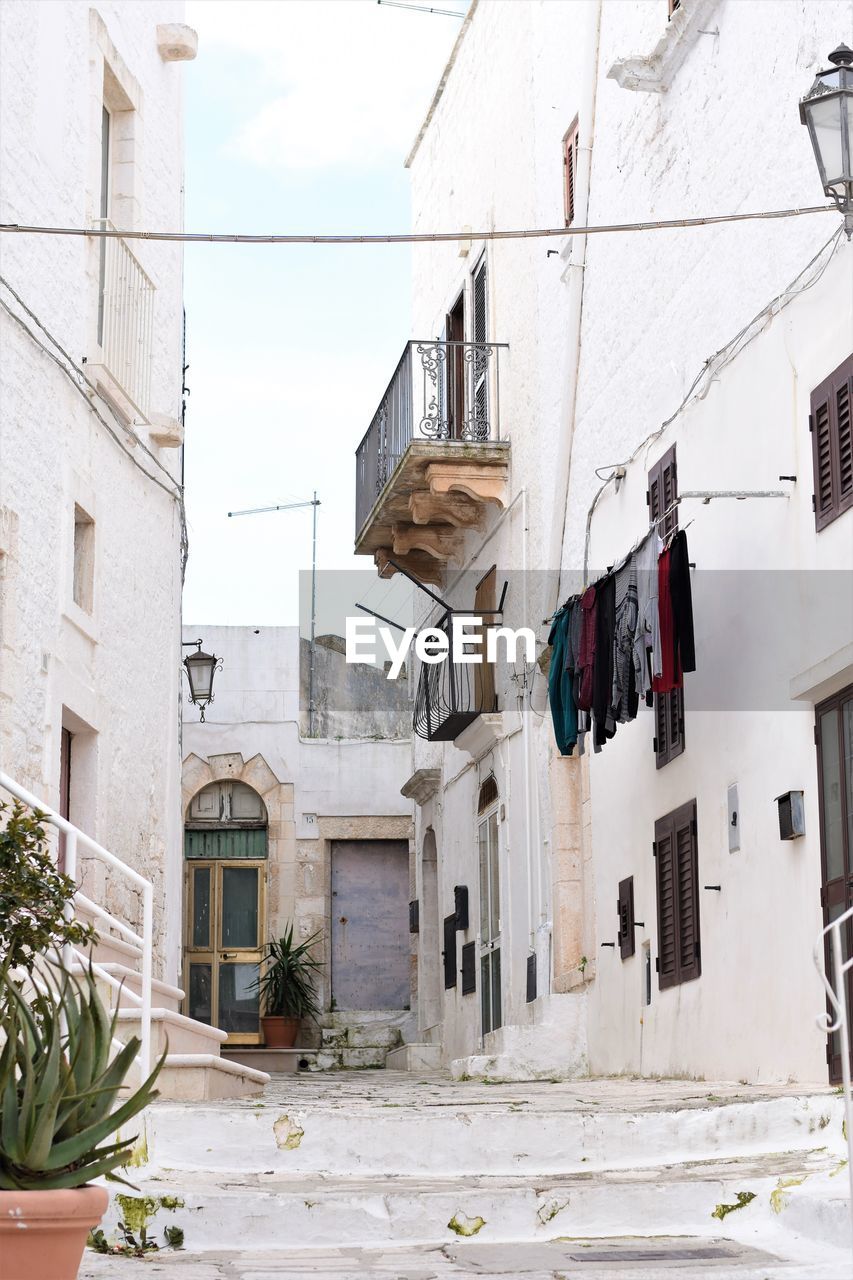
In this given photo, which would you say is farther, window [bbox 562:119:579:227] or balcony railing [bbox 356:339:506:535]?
balcony railing [bbox 356:339:506:535]

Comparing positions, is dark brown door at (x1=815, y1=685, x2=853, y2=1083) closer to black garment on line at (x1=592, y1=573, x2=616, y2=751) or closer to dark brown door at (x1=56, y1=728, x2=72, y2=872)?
black garment on line at (x1=592, y1=573, x2=616, y2=751)

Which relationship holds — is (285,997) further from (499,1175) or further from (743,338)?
(499,1175)

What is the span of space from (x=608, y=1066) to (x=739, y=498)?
4615 mm

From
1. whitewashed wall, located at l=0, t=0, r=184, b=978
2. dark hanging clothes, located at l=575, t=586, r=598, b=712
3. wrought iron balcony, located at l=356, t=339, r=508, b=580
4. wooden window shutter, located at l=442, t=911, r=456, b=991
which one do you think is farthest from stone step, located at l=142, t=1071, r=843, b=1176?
wooden window shutter, located at l=442, t=911, r=456, b=991

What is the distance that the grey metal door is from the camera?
882 inches

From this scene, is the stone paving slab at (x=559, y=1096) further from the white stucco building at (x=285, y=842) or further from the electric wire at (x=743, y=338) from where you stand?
the white stucco building at (x=285, y=842)

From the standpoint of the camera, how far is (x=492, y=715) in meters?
15.9

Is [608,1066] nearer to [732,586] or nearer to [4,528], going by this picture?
[732,586]

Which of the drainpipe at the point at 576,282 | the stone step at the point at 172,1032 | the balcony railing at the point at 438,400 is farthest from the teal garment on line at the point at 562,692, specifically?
the balcony railing at the point at 438,400

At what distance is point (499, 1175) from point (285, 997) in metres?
14.7

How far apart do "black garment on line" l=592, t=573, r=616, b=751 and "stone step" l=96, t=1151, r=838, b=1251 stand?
5396 mm

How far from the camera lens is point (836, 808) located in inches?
353

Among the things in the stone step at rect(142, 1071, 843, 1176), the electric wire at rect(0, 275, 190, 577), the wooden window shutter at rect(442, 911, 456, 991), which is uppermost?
the electric wire at rect(0, 275, 190, 577)

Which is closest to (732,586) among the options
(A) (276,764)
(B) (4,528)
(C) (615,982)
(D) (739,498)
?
(D) (739,498)
